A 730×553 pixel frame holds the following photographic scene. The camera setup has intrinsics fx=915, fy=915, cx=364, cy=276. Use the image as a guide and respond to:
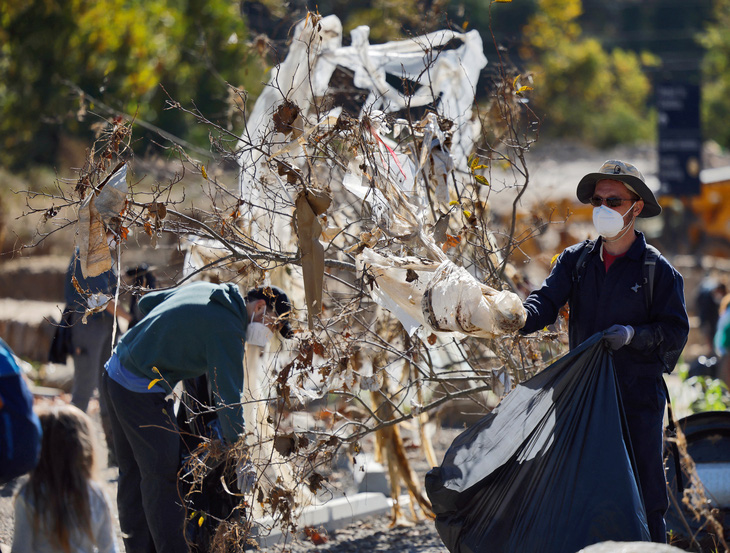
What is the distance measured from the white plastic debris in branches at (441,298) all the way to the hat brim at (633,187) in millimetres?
560

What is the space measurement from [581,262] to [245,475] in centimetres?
168

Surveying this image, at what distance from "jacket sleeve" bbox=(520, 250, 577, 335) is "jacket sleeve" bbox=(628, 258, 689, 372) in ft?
1.03

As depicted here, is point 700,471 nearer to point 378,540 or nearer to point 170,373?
point 378,540

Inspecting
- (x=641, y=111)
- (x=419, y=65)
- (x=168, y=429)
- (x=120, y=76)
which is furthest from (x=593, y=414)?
(x=641, y=111)

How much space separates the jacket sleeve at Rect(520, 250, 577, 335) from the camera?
3307 mm

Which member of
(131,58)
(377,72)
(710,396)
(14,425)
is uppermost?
(131,58)

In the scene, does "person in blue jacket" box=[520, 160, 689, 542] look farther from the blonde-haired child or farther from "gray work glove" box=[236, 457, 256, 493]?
the blonde-haired child

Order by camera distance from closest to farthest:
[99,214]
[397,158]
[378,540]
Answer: [99,214]
[397,158]
[378,540]

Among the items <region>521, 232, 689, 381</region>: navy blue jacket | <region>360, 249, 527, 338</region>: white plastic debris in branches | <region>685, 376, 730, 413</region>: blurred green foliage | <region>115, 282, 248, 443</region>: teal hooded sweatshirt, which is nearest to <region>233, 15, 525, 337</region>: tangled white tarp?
<region>360, 249, 527, 338</region>: white plastic debris in branches

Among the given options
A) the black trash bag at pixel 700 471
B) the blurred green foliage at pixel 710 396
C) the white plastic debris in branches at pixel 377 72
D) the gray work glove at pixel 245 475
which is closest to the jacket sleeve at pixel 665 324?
the black trash bag at pixel 700 471

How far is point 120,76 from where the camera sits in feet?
52.5

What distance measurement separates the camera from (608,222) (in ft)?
10.8

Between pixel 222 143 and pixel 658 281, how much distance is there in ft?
7.20

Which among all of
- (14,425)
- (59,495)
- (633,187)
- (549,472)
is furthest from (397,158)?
(14,425)
